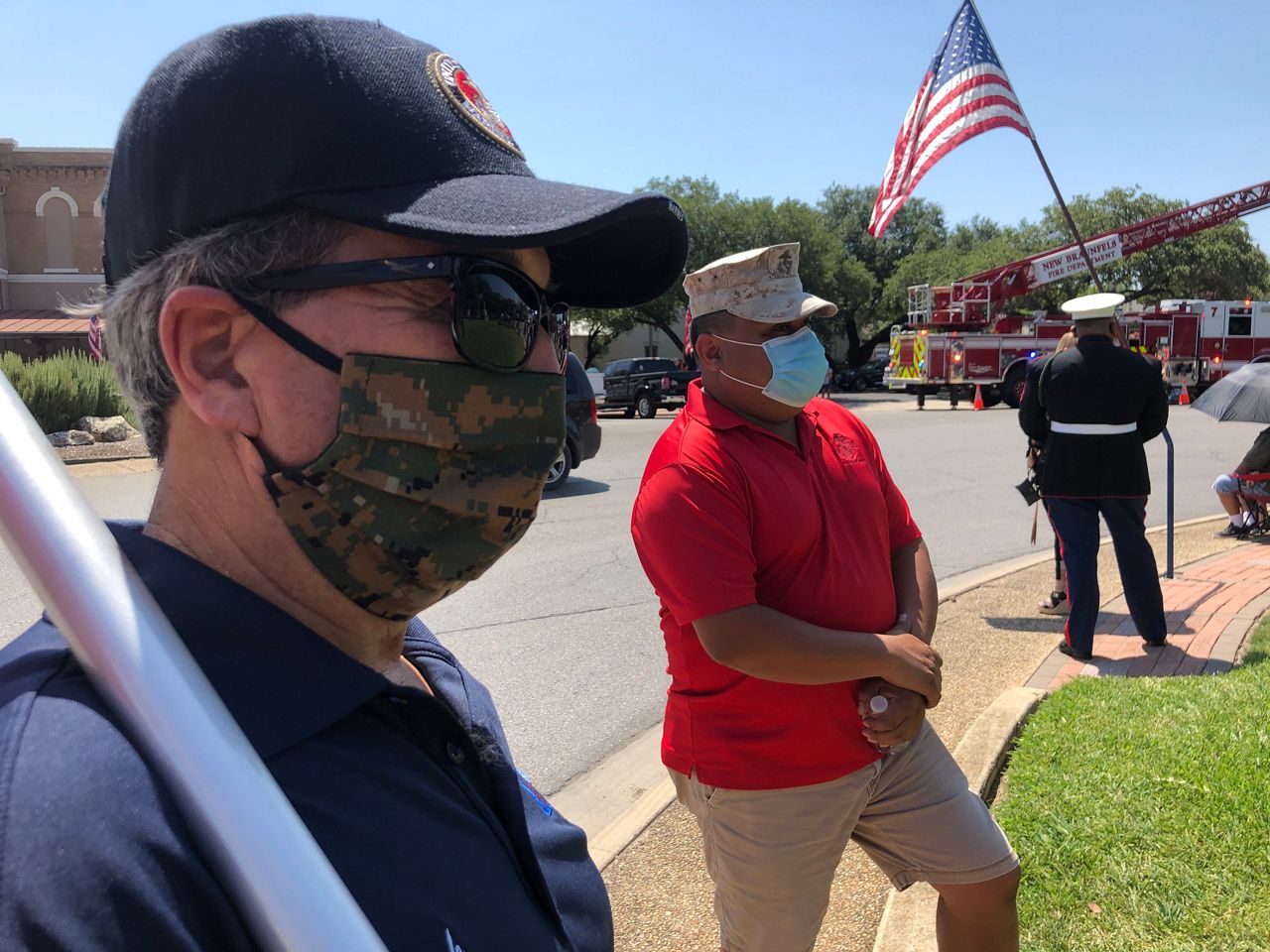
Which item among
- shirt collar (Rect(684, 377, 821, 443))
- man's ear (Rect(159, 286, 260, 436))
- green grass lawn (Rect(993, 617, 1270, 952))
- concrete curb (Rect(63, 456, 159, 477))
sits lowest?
concrete curb (Rect(63, 456, 159, 477))

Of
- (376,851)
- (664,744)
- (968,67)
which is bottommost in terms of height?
(664,744)

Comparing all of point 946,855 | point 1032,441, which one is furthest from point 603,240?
point 1032,441

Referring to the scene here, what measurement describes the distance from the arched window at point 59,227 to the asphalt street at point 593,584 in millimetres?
25400

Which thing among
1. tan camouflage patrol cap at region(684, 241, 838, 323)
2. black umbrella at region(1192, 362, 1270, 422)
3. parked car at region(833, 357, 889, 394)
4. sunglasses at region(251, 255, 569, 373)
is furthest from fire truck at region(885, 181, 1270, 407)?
sunglasses at region(251, 255, 569, 373)

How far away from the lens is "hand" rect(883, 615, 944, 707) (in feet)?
7.50

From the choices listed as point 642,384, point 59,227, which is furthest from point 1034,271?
point 59,227

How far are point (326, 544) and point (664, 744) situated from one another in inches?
65.3

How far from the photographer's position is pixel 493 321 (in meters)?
1.19

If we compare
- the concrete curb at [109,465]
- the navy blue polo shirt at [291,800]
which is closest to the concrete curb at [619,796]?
the navy blue polo shirt at [291,800]

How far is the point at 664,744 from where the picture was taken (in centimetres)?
257

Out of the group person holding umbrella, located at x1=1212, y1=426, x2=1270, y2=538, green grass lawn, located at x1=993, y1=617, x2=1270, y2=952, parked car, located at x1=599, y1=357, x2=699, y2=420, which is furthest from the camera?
parked car, located at x1=599, y1=357, x2=699, y2=420

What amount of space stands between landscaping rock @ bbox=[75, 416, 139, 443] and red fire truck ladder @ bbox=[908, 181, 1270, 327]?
2003 centimetres

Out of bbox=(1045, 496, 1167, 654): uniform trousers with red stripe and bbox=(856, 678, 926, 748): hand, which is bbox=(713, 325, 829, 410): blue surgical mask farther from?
bbox=(1045, 496, 1167, 654): uniform trousers with red stripe

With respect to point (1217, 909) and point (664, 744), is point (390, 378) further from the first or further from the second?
point (1217, 909)
